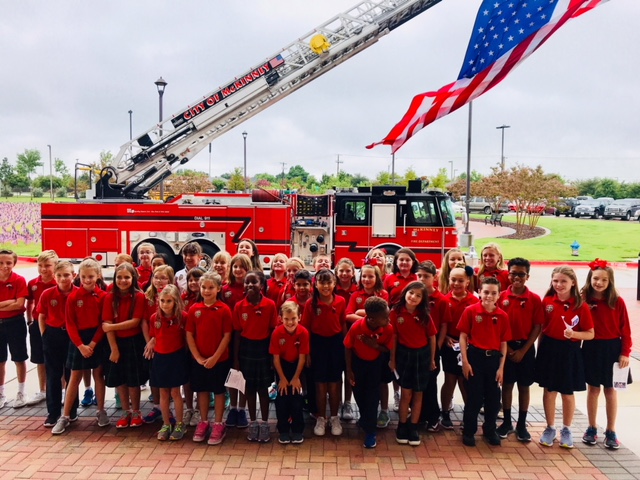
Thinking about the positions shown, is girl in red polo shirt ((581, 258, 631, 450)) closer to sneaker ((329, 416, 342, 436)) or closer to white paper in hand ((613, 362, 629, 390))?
white paper in hand ((613, 362, 629, 390))

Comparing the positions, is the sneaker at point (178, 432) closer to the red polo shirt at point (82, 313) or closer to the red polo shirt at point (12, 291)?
the red polo shirt at point (82, 313)

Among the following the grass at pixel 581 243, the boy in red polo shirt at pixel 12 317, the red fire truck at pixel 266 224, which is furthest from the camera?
the grass at pixel 581 243

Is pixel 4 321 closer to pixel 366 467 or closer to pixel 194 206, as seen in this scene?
pixel 366 467

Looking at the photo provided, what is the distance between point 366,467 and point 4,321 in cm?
381

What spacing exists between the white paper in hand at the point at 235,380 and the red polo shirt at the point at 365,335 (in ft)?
3.18

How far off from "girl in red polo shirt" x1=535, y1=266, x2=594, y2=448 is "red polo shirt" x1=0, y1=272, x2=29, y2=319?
16.4 ft

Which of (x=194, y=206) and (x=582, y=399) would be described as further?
(x=194, y=206)

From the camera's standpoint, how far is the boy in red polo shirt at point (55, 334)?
4.68 metres

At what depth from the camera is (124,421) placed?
4.71 m

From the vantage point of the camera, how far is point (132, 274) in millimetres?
4656

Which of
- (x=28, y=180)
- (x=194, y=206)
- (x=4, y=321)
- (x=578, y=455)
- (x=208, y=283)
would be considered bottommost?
(x=578, y=455)

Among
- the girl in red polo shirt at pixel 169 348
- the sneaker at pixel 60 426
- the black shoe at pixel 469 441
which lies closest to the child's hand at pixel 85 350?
the girl in red polo shirt at pixel 169 348

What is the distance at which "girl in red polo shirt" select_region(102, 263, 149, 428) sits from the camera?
4562 mm

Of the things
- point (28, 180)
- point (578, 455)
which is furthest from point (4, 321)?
point (28, 180)
